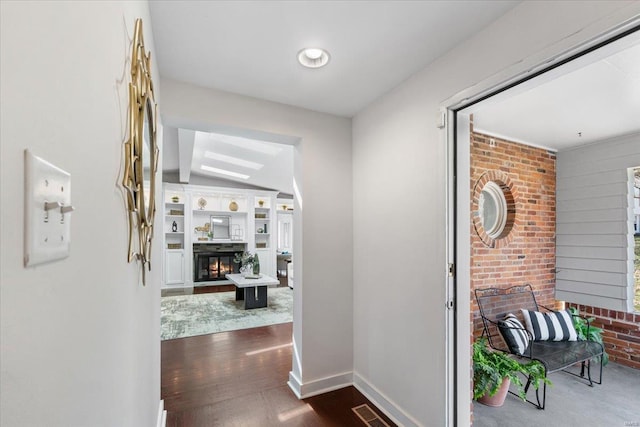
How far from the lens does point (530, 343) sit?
270 cm

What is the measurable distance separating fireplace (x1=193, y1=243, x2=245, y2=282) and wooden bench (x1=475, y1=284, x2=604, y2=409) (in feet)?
20.2

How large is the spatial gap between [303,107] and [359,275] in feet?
4.86

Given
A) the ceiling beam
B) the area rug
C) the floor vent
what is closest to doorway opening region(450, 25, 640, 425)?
the floor vent

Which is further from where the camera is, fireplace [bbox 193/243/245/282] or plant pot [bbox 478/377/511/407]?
fireplace [bbox 193/243/245/282]

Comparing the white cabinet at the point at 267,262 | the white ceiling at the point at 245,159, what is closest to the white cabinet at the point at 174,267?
the white cabinet at the point at 267,262

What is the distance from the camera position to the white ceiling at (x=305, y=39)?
149 centimetres

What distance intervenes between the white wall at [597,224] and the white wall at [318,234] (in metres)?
2.79

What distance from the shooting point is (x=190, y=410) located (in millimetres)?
2273

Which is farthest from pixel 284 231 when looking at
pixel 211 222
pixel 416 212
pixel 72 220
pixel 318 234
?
pixel 72 220

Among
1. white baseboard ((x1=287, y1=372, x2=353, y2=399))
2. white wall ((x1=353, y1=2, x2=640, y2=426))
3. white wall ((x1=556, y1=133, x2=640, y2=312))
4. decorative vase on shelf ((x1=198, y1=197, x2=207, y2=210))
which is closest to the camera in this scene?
white wall ((x1=353, y1=2, x2=640, y2=426))

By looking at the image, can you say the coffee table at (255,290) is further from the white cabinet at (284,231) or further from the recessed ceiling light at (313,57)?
the white cabinet at (284,231)

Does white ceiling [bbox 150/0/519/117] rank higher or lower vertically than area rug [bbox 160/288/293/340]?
higher

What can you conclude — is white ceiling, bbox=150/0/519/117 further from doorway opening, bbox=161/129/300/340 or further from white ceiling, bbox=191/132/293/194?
doorway opening, bbox=161/129/300/340

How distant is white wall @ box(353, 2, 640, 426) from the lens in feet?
4.71
